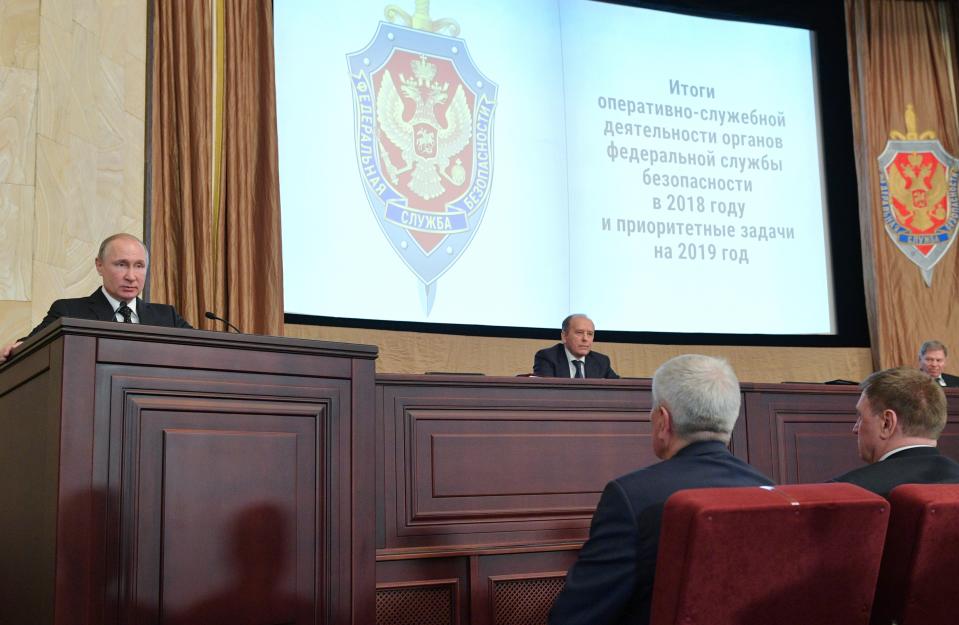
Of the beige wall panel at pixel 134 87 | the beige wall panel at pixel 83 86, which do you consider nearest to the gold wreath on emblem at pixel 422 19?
the beige wall panel at pixel 134 87

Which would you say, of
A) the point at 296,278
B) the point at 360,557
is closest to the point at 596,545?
the point at 360,557

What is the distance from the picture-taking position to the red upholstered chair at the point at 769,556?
1.67 metres

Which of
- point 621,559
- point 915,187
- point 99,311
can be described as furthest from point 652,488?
point 915,187

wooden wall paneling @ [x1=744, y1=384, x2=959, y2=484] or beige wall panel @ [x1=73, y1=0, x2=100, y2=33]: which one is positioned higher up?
beige wall panel @ [x1=73, y1=0, x2=100, y2=33]

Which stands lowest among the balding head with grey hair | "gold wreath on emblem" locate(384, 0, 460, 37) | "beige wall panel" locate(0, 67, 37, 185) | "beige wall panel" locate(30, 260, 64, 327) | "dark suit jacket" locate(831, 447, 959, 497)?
"dark suit jacket" locate(831, 447, 959, 497)

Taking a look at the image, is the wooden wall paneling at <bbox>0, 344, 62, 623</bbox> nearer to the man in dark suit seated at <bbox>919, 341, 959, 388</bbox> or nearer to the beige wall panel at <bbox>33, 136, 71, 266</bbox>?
the beige wall panel at <bbox>33, 136, 71, 266</bbox>

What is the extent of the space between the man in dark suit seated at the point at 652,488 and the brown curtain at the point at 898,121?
5.84 metres

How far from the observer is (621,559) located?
6.01 ft

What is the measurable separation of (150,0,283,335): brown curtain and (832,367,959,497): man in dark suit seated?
3541mm

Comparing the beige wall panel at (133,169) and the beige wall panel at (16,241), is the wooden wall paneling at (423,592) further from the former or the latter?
the beige wall panel at (133,169)

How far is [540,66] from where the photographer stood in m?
6.62

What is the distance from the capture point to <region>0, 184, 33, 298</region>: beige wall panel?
13.7 feet

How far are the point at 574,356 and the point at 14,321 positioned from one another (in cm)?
282

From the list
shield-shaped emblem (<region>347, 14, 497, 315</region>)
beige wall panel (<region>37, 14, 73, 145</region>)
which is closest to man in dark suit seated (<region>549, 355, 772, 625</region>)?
beige wall panel (<region>37, 14, 73, 145</region>)
